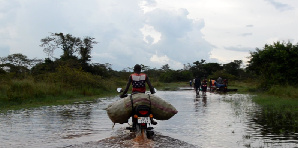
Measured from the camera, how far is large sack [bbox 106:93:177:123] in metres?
8.40

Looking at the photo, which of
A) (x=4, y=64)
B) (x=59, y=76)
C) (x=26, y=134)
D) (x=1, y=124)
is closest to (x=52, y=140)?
(x=26, y=134)

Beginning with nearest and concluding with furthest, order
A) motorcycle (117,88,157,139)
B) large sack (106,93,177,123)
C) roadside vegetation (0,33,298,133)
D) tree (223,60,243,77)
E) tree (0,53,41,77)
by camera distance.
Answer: motorcycle (117,88,157,139), large sack (106,93,177,123), roadside vegetation (0,33,298,133), tree (0,53,41,77), tree (223,60,243,77)

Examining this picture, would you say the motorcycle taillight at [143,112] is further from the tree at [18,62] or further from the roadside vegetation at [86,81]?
the tree at [18,62]

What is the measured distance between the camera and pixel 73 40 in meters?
53.6

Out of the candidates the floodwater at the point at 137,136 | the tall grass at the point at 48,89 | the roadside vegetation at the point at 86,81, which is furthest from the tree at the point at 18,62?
the floodwater at the point at 137,136

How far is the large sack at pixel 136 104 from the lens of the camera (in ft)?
27.6

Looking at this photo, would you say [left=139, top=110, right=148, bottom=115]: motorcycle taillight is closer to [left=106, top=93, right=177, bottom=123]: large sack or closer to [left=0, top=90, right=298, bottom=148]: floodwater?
→ [left=106, top=93, right=177, bottom=123]: large sack

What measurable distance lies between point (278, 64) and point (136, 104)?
25.1 meters

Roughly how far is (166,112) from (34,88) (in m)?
16.3

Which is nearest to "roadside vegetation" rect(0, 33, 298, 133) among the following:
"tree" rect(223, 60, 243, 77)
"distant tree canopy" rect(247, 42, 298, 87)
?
"distant tree canopy" rect(247, 42, 298, 87)

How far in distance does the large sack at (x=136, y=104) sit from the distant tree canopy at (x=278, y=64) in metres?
23.4

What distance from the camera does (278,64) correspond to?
101ft

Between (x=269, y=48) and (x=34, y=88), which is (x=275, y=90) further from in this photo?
(x=34, y=88)

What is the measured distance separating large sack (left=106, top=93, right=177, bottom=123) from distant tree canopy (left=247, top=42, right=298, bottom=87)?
23398mm
